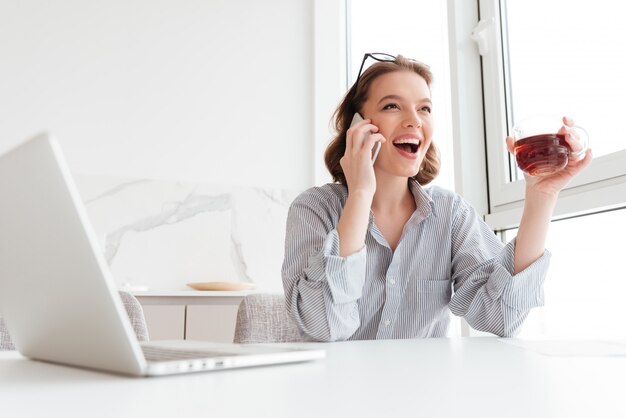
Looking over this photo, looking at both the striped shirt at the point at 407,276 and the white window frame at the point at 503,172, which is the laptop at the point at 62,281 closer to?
the striped shirt at the point at 407,276

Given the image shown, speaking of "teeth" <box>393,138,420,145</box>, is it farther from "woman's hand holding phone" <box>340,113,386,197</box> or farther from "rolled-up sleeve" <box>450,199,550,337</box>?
"rolled-up sleeve" <box>450,199,550,337</box>

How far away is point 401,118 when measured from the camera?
152 centimetres

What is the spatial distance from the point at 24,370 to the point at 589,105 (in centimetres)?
189

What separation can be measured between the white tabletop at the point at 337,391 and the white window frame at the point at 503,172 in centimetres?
124

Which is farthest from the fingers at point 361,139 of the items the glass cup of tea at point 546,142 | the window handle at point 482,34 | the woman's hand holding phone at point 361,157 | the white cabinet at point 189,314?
the white cabinet at point 189,314

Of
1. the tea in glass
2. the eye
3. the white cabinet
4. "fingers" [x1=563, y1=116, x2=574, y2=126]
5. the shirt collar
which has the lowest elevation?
the white cabinet

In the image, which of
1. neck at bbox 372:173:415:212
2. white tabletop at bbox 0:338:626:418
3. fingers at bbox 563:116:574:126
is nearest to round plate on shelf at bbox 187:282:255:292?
neck at bbox 372:173:415:212

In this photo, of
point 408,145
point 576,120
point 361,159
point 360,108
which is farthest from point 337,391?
point 576,120

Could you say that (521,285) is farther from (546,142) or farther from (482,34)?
(482,34)

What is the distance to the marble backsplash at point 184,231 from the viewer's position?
2977mm

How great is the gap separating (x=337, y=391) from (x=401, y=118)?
46.4 inches

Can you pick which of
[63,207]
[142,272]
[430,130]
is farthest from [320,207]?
[142,272]

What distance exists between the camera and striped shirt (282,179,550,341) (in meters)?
1.15

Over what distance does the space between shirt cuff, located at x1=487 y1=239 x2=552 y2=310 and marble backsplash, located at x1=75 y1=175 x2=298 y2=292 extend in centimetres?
200
